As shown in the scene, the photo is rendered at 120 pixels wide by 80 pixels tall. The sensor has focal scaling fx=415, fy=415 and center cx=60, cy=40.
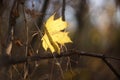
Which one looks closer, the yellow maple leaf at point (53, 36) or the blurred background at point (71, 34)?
the yellow maple leaf at point (53, 36)

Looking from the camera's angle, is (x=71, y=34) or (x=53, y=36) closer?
(x=53, y=36)

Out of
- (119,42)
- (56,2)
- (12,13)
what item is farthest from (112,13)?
(12,13)

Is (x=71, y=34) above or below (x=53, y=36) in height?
below

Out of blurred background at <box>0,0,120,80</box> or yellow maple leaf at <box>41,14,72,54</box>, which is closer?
yellow maple leaf at <box>41,14,72,54</box>

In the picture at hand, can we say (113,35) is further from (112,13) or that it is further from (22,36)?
(22,36)
